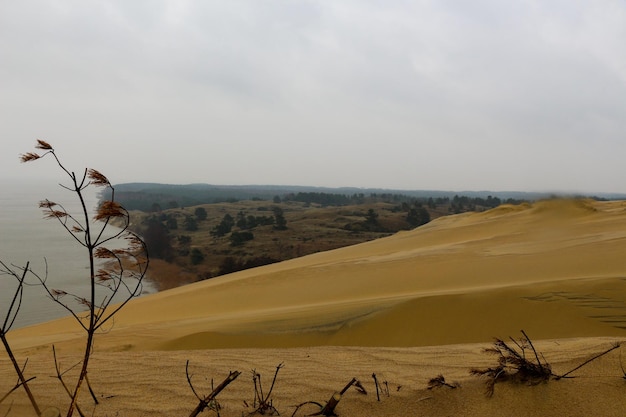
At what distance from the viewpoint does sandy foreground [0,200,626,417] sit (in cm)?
227

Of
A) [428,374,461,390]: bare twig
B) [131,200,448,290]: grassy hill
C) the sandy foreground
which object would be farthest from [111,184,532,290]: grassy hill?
[428,374,461,390]: bare twig

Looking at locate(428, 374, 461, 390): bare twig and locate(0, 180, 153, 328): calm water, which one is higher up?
locate(428, 374, 461, 390): bare twig

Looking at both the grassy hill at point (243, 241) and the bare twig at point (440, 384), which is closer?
the bare twig at point (440, 384)

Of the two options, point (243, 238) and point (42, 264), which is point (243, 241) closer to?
point (243, 238)

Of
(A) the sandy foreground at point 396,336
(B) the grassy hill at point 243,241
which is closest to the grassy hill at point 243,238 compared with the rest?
(B) the grassy hill at point 243,241

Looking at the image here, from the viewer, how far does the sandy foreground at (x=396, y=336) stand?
2266mm

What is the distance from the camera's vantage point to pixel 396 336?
4.97 m

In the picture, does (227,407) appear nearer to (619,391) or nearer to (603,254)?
(619,391)

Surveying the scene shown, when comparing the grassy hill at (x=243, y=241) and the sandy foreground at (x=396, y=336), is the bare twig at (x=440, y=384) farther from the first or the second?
the grassy hill at (x=243, y=241)

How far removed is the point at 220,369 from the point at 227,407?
3.48ft

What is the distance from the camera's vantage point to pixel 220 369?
342cm

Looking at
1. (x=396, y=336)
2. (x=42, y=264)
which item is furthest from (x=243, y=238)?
(x=396, y=336)

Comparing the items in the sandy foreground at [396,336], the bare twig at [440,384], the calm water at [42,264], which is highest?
the bare twig at [440,384]

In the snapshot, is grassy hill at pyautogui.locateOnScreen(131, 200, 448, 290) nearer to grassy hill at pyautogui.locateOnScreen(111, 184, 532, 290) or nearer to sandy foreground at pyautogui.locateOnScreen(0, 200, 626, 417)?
grassy hill at pyautogui.locateOnScreen(111, 184, 532, 290)
